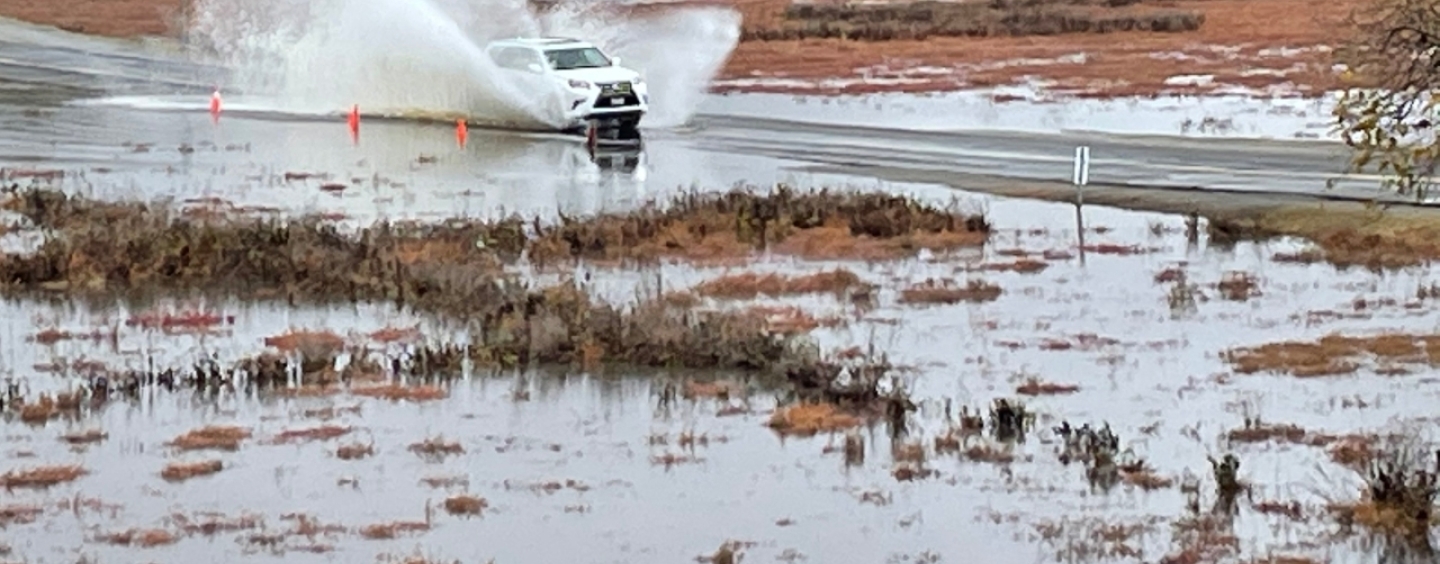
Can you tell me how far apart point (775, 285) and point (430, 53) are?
25.3 meters

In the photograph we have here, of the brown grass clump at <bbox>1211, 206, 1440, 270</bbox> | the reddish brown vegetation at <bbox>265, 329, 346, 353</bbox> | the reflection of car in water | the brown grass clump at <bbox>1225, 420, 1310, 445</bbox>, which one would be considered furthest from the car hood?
the brown grass clump at <bbox>1225, 420, 1310, 445</bbox>

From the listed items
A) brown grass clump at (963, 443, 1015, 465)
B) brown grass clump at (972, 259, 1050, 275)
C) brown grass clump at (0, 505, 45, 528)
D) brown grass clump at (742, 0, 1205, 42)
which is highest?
brown grass clump at (742, 0, 1205, 42)

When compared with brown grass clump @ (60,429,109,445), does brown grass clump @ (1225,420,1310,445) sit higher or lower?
higher

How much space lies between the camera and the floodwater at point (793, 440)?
1396 cm

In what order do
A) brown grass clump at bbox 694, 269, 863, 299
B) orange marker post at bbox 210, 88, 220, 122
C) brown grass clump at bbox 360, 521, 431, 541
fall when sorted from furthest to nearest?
orange marker post at bbox 210, 88, 220, 122 → brown grass clump at bbox 694, 269, 863, 299 → brown grass clump at bbox 360, 521, 431, 541

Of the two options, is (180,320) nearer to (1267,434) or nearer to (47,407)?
(47,407)

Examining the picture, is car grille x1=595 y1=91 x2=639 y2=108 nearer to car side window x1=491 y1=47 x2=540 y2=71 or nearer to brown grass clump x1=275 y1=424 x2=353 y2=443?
car side window x1=491 y1=47 x2=540 y2=71

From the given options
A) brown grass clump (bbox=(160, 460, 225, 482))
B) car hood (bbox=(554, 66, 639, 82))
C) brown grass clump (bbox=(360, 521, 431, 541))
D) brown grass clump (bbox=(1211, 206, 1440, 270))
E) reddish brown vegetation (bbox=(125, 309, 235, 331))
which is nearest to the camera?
brown grass clump (bbox=(360, 521, 431, 541))

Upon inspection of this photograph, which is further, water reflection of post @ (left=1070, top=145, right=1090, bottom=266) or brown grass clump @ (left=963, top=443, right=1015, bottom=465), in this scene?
water reflection of post @ (left=1070, top=145, right=1090, bottom=266)

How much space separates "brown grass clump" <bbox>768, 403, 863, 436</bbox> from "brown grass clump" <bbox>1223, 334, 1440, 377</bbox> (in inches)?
159

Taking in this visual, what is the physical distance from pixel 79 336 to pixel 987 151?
21.7 meters

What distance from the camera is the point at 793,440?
17.0 metres

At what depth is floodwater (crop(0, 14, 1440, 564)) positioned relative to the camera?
1396 centimetres

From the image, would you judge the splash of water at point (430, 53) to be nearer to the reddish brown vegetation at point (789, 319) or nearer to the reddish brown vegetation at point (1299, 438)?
the reddish brown vegetation at point (789, 319)
